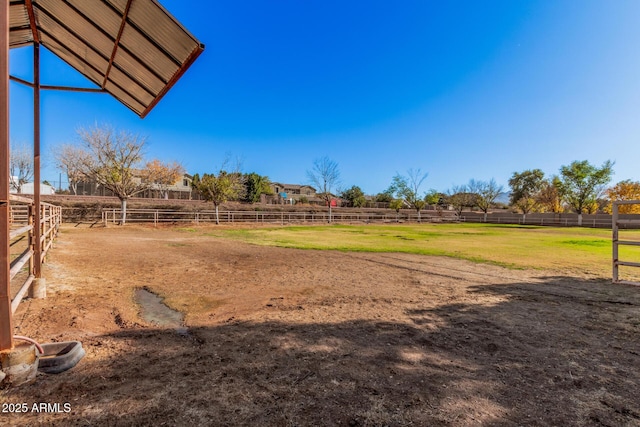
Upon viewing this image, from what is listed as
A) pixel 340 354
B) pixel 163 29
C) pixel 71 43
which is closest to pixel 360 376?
pixel 340 354

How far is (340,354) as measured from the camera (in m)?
3.15

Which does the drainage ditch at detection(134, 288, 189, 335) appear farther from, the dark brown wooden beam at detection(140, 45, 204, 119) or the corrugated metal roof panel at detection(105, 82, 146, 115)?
the corrugated metal roof panel at detection(105, 82, 146, 115)

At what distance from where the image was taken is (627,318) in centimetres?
444

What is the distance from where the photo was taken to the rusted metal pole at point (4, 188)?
93.9 inches

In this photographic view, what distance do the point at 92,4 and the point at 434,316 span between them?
627 cm

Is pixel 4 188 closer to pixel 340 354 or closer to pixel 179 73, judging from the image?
pixel 179 73

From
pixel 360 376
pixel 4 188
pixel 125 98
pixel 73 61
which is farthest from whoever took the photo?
pixel 125 98

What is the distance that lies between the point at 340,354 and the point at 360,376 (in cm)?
48

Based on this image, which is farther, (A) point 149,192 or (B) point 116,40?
(A) point 149,192

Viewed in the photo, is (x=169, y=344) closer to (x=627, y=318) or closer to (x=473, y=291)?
(x=473, y=291)

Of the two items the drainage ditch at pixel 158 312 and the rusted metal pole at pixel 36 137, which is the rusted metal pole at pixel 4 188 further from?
the rusted metal pole at pixel 36 137

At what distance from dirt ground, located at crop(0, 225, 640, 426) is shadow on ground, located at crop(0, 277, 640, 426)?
1 centimetres

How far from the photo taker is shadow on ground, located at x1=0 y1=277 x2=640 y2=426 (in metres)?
2.16

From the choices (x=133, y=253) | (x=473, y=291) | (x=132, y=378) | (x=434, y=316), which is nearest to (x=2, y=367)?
(x=132, y=378)
